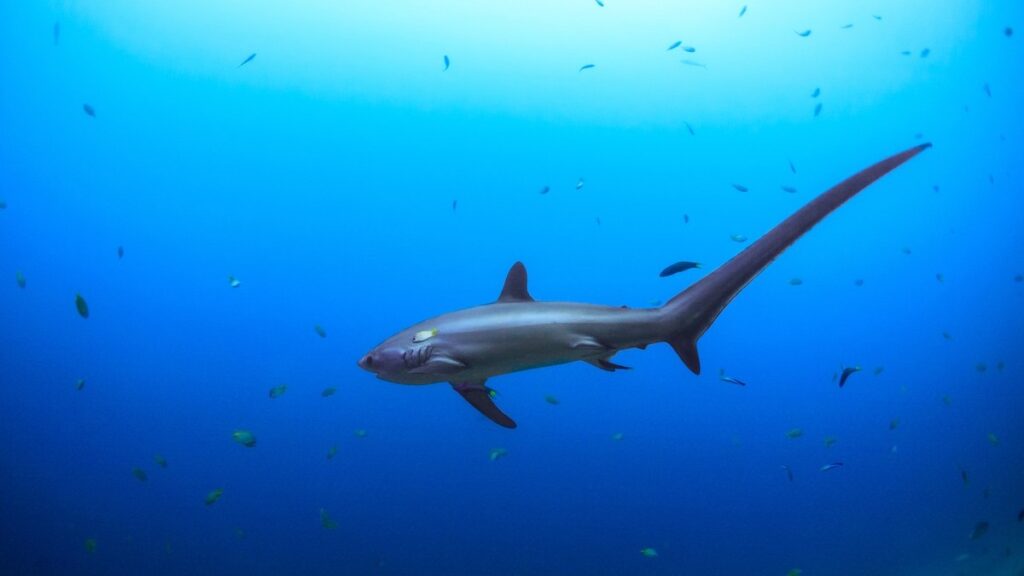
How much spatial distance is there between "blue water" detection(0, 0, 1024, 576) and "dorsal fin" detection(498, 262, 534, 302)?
7382mm

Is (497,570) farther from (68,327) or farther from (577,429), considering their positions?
(68,327)

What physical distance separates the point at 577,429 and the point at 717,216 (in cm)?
444

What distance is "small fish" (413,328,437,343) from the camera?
2388mm

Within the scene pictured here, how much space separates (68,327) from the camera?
8.94 m

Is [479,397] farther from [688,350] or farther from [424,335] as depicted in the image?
[688,350]

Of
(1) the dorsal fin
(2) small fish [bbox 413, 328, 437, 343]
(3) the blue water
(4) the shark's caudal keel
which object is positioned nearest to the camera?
(4) the shark's caudal keel

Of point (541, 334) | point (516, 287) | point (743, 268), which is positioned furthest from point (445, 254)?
point (743, 268)

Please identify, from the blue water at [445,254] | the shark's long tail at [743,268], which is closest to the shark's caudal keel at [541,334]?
the shark's long tail at [743,268]

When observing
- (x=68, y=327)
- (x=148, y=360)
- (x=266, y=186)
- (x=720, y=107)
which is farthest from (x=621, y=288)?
(x=68, y=327)

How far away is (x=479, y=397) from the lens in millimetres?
2564

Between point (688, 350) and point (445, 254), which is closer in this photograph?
point (688, 350)

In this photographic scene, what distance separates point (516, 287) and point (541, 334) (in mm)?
328

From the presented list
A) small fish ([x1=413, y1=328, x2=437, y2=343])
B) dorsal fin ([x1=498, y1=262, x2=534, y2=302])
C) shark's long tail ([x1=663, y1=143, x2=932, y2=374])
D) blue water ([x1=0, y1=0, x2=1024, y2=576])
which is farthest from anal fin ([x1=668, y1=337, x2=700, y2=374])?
blue water ([x1=0, y1=0, x2=1024, y2=576])

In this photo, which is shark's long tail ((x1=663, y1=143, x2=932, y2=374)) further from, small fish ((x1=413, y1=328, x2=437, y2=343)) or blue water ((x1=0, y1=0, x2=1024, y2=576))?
blue water ((x1=0, y1=0, x2=1024, y2=576))
